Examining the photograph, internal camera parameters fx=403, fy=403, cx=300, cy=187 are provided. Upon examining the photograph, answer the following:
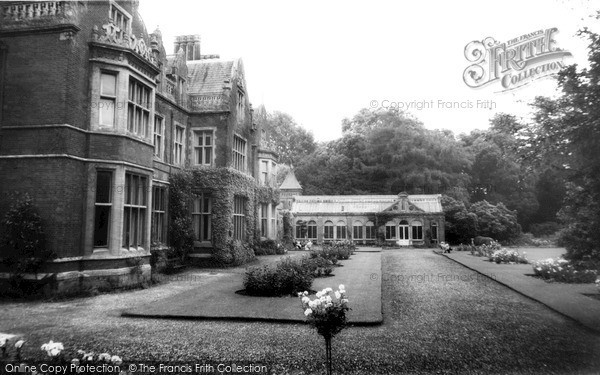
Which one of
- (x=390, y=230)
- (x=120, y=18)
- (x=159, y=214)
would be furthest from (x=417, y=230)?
(x=120, y=18)

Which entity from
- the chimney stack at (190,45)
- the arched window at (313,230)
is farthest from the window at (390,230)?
the chimney stack at (190,45)

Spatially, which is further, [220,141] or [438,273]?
[220,141]

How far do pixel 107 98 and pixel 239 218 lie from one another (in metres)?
11.2

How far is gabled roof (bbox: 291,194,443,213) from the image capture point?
43.7 m

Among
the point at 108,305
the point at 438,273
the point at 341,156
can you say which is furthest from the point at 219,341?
the point at 341,156

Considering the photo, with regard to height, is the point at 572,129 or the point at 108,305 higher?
the point at 572,129

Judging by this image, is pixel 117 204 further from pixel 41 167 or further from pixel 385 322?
pixel 385 322

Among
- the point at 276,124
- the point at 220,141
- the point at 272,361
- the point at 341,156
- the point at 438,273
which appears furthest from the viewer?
the point at 276,124

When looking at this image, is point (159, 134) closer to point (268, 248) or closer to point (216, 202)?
point (216, 202)

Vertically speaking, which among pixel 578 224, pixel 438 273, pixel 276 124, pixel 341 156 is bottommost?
pixel 438 273

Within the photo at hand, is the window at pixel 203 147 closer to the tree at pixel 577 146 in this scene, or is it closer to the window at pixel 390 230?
the tree at pixel 577 146

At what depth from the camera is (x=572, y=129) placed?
7898 millimetres

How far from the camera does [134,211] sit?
14484 millimetres

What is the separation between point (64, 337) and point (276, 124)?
6827cm
